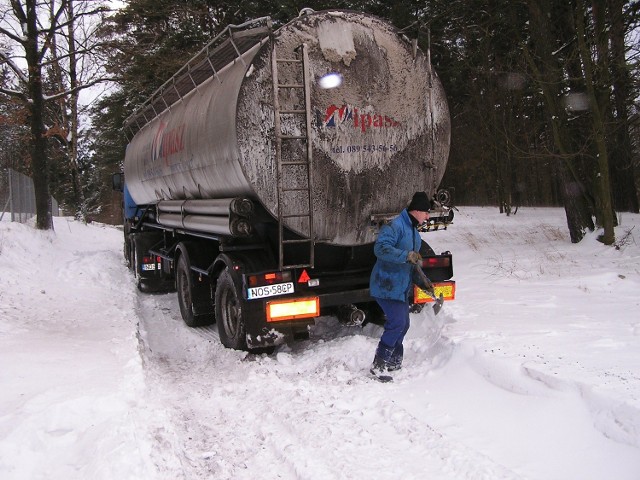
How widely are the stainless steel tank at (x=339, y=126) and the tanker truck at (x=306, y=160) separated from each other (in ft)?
0.04

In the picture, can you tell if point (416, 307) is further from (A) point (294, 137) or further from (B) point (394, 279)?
(A) point (294, 137)

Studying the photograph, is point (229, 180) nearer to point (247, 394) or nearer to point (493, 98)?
point (247, 394)

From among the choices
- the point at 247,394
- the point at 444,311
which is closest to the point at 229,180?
the point at 247,394

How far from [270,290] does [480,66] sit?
15981mm

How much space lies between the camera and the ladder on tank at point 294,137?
5254mm

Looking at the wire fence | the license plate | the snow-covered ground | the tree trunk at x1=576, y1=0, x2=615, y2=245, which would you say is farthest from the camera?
the wire fence

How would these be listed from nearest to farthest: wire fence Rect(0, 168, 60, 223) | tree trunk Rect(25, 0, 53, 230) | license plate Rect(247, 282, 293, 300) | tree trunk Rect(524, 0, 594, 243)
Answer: license plate Rect(247, 282, 293, 300) → tree trunk Rect(524, 0, 594, 243) → tree trunk Rect(25, 0, 53, 230) → wire fence Rect(0, 168, 60, 223)

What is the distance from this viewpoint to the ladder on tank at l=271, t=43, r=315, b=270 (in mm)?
5254

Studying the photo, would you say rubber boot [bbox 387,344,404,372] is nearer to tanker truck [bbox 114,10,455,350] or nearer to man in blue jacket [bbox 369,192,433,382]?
man in blue jacket [bbox 369,192,433,382]

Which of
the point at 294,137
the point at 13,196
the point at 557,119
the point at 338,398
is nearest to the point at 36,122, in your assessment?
the point at 13,196

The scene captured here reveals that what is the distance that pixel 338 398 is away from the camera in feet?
15.3

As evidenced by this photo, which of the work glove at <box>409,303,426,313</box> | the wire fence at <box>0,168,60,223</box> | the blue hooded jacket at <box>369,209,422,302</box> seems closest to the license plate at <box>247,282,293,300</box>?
the blue hooded jacket at <box>369,209,422,302</box>

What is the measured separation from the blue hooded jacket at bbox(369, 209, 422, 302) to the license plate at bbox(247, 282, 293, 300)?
91 centimetres

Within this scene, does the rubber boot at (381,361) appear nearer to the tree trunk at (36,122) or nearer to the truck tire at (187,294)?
the truck tire at (187,294)
